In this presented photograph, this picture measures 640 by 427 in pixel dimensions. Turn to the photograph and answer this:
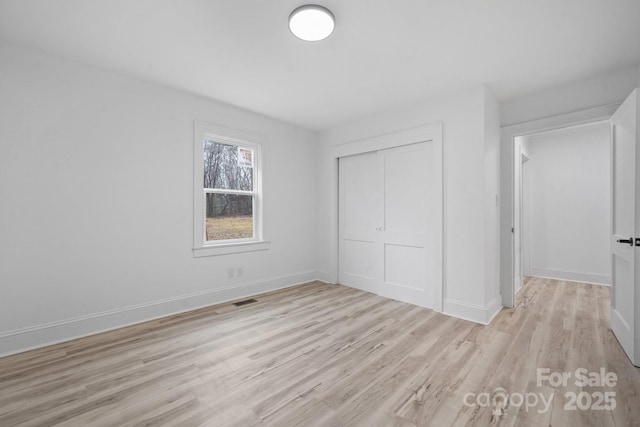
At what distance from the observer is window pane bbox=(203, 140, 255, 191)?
3.75 metres

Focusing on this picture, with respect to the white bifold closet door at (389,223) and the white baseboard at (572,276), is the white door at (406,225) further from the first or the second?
the white baseboard at (572,276)

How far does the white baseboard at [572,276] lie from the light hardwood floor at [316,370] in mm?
1790

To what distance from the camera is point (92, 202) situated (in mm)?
2758

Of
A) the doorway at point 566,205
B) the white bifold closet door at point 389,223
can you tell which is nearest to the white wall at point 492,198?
the white bifold closet door at point 389,223

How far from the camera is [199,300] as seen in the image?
3.51 meters

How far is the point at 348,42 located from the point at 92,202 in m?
2.93

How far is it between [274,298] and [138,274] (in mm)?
1715

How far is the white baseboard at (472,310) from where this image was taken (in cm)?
302

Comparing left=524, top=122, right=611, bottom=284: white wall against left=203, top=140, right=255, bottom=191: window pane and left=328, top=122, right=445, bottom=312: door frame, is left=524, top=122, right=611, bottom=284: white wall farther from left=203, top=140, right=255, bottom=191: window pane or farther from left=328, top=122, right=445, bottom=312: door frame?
left=203, top=140, right=255, bottom=191: window pane

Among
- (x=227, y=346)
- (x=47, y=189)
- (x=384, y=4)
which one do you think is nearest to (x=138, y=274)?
(x=47, y=189)

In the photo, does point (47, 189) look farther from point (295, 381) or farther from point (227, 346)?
point (295, 381)

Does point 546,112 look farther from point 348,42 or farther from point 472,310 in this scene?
point 348,42

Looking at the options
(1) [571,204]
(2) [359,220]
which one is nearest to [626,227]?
(2) [359,220]

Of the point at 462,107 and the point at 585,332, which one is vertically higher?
the point at 462,107
